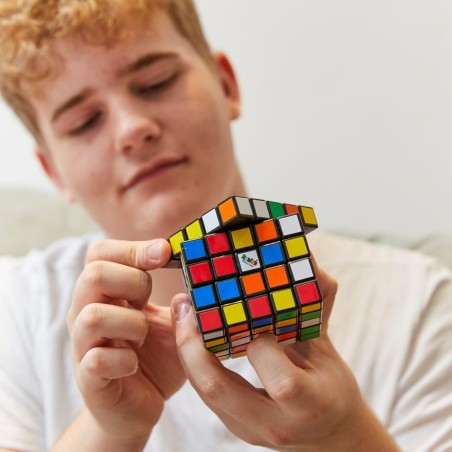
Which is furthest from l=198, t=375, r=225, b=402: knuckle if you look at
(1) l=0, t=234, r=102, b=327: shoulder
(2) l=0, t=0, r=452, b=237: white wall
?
(2) l=0, t=0, r=452, b=237: white wall

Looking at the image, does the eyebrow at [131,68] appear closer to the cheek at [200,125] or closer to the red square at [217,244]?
the cheek at [200,125]

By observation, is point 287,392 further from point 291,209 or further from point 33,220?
point 33,220

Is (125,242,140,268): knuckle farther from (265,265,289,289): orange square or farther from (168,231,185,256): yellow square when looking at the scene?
(265,265,289,289): orange square

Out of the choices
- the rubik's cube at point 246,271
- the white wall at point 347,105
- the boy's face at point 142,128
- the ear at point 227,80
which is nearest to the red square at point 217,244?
the rubik's cube at point 246,271

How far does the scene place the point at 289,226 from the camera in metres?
0.67

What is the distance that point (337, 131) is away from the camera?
175cm

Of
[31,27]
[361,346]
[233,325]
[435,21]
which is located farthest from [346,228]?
[233,325]

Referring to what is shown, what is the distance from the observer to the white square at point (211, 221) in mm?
656

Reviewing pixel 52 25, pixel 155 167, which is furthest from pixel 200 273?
pixel 52 25

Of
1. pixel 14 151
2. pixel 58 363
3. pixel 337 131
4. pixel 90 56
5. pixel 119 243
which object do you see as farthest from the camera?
pixel 14 151

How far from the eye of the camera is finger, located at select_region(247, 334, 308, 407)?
665 millimetres

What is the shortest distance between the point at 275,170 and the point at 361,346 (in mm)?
823

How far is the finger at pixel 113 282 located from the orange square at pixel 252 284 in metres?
0.15

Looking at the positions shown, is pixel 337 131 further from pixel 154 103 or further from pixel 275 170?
pixel 154 103
